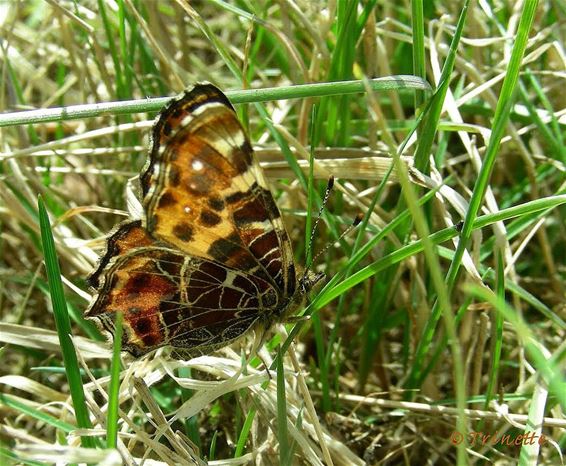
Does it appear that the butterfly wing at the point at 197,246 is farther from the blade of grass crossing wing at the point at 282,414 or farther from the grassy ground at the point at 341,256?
the blade of grass crossing wing at the point at 282,414

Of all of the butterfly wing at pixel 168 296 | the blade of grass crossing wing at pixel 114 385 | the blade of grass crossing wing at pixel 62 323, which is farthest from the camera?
the butterfly wing at pixel 168 296

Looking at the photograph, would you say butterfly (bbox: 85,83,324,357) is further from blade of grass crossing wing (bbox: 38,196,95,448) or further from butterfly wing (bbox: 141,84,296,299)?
blade of grass crossing wing (bbox: 38,196,95,448)

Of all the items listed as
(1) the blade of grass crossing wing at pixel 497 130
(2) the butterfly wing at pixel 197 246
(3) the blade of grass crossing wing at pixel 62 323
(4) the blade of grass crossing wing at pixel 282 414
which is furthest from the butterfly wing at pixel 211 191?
(1) the blade of grass crossing wing at pixel 497 130

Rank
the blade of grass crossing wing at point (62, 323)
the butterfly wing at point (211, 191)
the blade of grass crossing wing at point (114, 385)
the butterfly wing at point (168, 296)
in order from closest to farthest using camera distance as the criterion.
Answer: the blade of grass crossing wing at point (114, 385) < the blade of grass crossing wing at point (62, 323) < the butterfly wing at point (211, 191) < the butterfly wing at point (168, 296)

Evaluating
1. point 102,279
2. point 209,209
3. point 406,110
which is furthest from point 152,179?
point 406,110

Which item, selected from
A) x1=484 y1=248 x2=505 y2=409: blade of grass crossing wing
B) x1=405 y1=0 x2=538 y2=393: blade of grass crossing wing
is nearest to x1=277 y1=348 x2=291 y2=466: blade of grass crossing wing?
x1=405 y1=0 x2=538 y2=393: blade of grass crossing wing

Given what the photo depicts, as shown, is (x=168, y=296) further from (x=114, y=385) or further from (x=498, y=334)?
(x=498, y=334)

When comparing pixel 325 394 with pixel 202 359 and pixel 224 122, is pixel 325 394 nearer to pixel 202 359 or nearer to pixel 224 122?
pixel 202 359
